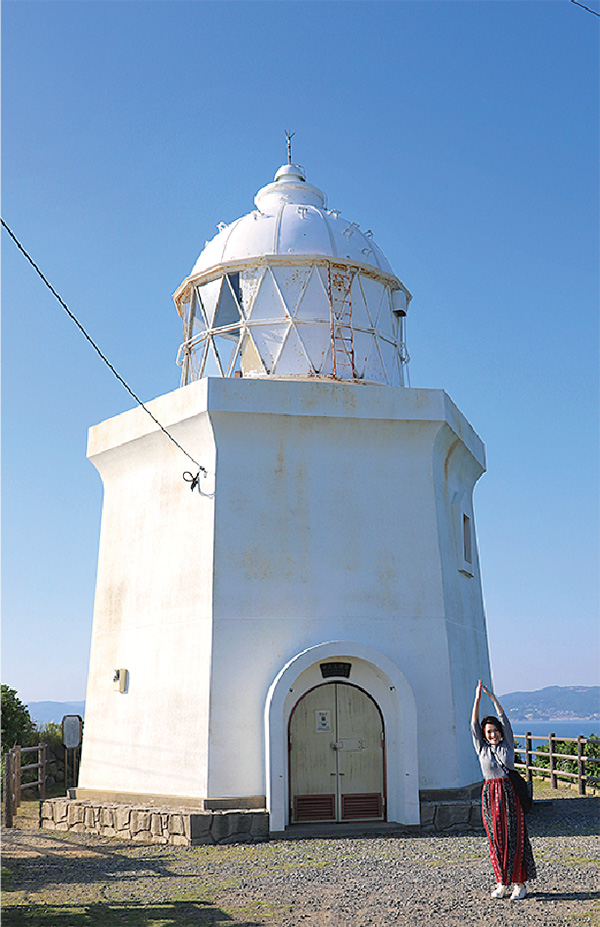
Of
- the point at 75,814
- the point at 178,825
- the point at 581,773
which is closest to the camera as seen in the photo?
the point at 178,825

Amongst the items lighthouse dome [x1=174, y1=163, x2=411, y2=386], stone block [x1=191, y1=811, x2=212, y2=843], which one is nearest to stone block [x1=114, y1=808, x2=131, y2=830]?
stone block [x1=191, y1=811, x2=212, y2=843]

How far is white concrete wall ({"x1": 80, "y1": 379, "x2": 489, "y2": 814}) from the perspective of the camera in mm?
13070

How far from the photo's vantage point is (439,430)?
14305mm

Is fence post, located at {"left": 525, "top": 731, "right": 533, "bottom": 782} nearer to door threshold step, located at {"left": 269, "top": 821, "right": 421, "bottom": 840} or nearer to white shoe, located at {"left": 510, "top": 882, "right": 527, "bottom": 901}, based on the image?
door threshold step, located at {"left": 269, "top": 821, "right": 421, "bottom": 840}

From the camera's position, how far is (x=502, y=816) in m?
8.60

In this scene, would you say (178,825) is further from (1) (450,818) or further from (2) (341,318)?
(2) (341,318)

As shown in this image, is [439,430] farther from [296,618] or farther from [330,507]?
[296,618]

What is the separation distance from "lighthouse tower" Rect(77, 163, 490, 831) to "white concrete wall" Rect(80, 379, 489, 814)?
32mm

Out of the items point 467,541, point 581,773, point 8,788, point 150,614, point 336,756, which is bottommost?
point 8,788

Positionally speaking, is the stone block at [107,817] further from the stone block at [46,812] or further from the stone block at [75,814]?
the stone block at [46,812]

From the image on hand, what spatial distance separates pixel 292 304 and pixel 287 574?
4.68 m

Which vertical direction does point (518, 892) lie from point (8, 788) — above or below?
below

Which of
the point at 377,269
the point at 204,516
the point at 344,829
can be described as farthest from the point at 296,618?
the point at 377,269

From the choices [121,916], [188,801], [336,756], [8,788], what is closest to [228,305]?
[336,756]
